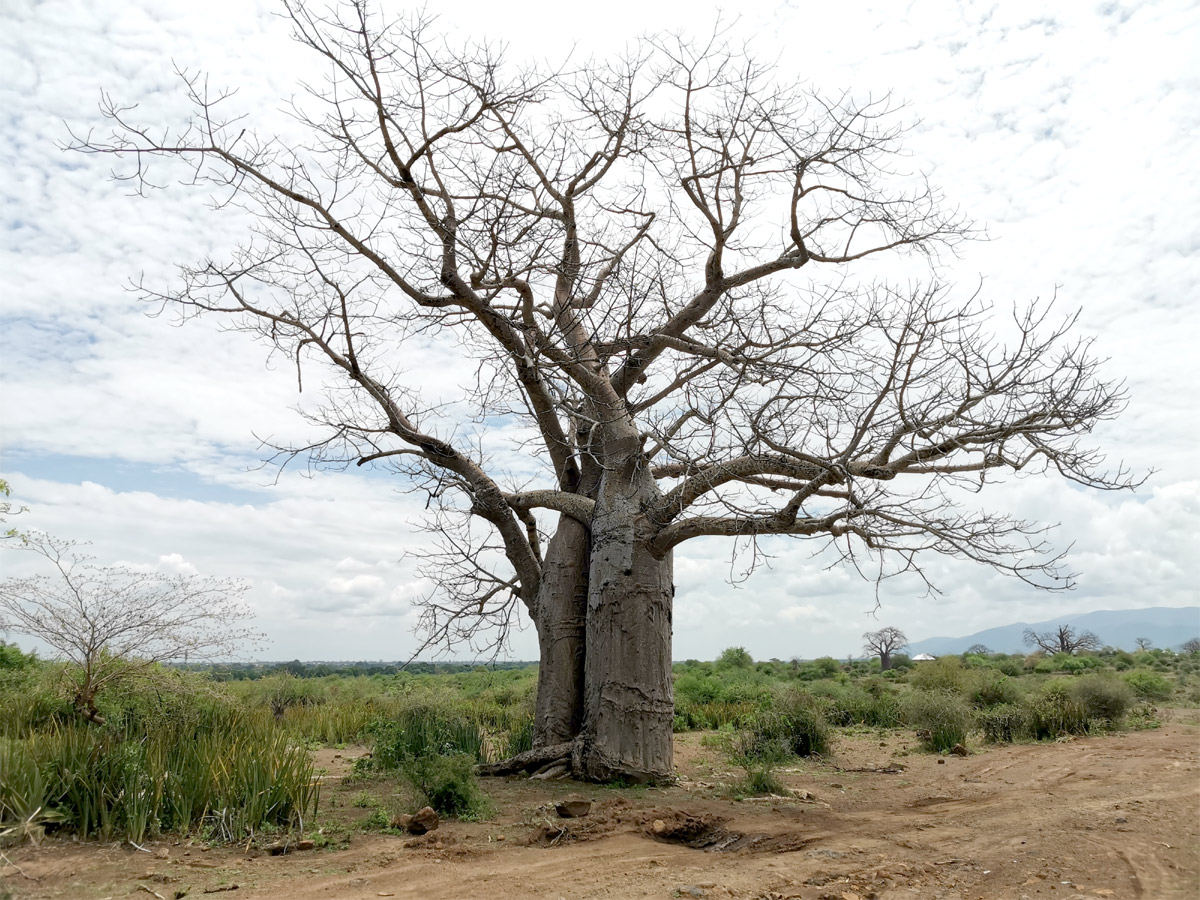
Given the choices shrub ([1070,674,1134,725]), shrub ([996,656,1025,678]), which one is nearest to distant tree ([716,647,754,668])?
shrub ([996,656,1025,678])

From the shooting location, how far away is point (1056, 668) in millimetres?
24047

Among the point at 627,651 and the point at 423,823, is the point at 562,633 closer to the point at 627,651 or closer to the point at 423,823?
the point at 627,651

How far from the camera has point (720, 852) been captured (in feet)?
17.9

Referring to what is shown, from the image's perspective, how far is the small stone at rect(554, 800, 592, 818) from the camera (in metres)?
6.17

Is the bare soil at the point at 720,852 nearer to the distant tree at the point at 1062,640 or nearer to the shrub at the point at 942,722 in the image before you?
the shrub at the point at 942,722

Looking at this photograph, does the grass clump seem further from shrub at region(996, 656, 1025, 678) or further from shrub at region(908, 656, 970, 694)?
shrub at region(996, 656, 1025, 678)

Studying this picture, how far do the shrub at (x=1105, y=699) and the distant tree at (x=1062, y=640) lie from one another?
73.2ft

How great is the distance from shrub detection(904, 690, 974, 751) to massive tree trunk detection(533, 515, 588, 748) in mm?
5103

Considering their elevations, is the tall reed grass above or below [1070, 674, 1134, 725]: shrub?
below

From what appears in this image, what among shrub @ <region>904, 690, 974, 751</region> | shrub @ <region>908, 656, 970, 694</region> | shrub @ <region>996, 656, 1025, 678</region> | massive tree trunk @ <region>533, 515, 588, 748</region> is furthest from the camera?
shrub @ <region>996, 656, 1025, 678</region>

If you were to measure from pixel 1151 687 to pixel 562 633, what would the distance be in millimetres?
14474

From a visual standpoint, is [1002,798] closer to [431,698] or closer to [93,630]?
[431,698]

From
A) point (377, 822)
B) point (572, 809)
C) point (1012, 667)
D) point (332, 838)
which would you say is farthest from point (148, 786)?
point (1012, 667)

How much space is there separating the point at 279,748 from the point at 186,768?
2.00ft
